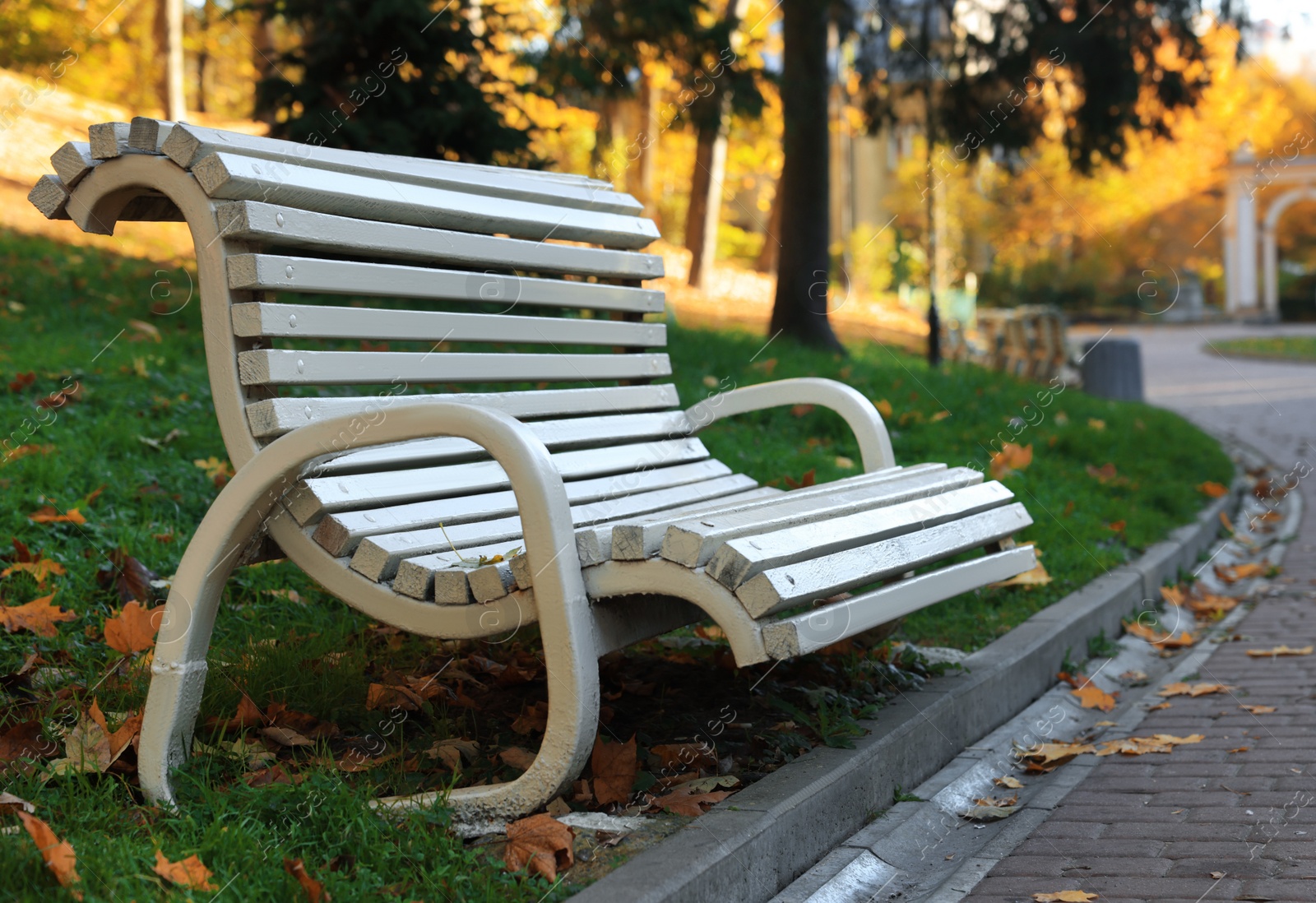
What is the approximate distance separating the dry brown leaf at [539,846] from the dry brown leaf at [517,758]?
11.0 inches

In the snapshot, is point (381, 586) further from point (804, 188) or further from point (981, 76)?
point (981, 76)

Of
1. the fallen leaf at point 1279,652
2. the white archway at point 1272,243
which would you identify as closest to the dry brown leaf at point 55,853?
the fallen leaf at point 1279,652

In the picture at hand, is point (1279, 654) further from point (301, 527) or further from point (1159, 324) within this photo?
point (1159, 324)

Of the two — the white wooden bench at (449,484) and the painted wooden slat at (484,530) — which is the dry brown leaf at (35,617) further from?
the painted wooden slat at (484,530)

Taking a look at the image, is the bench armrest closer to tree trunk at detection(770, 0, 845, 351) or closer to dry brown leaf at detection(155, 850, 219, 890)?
dry brown leaf at detection(155, 850, 219, 890)

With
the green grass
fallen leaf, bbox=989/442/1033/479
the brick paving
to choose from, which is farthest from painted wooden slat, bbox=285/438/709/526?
the green grass

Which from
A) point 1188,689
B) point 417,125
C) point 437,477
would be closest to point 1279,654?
point 1188,689

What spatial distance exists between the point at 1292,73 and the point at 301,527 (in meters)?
46.4

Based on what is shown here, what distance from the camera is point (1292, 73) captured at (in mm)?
41281

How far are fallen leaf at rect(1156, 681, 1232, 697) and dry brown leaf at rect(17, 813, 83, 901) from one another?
3123 millimetres

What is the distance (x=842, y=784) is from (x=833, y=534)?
55 cm

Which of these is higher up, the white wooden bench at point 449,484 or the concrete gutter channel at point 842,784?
the white wooden bench at point 449,484

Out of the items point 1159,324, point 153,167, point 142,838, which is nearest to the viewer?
point 142,838

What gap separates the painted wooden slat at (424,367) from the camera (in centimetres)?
242
